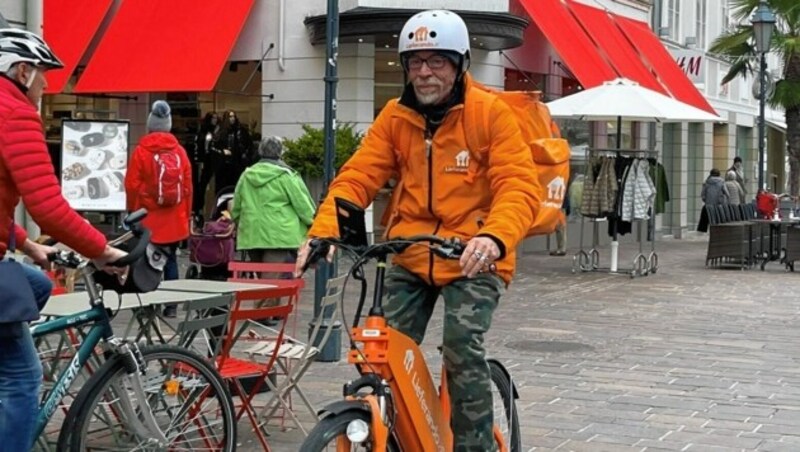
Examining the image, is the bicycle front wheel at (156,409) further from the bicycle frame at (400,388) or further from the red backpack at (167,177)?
the red backpack at (167,177)

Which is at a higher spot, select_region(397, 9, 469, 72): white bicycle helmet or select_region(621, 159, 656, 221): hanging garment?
select_region(397, 9, 469, 72): white bicycle helmet

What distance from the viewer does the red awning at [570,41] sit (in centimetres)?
1942

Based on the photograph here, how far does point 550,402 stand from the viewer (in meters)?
7.57

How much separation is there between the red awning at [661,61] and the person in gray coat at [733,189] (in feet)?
6.69

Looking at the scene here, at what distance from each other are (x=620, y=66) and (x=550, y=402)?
15089mm

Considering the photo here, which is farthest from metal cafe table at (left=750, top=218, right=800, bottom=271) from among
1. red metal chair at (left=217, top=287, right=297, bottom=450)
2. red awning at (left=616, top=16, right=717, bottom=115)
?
red metal chair at (left=217, top=287, right=297, bottom=450)

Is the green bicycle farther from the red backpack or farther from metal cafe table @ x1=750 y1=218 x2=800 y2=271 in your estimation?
metal cafe table @ x1=750 y1=218 x2=800 y2=271

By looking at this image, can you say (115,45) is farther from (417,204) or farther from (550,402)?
(417,204)

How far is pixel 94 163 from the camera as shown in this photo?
Answer: 40.6 ft

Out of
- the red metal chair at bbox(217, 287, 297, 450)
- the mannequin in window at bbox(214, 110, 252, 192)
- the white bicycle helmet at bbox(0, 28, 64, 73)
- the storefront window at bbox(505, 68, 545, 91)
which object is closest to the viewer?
the white bicycle helmet at bbox(0, 28, 64, 73)

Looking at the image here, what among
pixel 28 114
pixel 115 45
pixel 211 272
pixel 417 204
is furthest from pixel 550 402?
pixel 115 45

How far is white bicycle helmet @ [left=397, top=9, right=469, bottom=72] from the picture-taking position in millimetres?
4367

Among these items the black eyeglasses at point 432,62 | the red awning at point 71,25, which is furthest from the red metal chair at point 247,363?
the red awning at point 71,25

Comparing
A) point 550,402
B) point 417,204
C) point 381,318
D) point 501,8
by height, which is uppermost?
point 501,8
